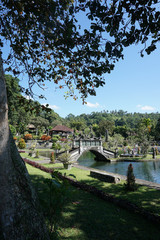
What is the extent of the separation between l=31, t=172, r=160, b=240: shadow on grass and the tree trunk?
850 mm

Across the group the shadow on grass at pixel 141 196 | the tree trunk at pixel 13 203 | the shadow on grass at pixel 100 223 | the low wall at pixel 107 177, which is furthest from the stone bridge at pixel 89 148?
the tree trunk at pixel 13 203

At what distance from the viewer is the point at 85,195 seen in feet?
23.7

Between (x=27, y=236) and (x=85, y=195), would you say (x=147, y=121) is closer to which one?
(x=85, y=195)

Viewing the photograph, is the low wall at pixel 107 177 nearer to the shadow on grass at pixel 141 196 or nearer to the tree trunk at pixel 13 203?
the shadow on grass at pixel 141 196

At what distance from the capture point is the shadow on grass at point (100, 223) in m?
3.87

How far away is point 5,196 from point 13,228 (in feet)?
1.57

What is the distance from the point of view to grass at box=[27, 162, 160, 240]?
3.88 meters

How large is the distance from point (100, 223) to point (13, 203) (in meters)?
3.16

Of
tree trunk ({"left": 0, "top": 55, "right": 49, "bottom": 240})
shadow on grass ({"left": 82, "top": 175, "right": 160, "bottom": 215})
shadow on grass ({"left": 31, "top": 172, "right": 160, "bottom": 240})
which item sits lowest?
shadow on grass ({"left": 82, "top": 175, "right": 160, "bottom": 215})

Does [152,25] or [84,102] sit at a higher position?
[152,25]

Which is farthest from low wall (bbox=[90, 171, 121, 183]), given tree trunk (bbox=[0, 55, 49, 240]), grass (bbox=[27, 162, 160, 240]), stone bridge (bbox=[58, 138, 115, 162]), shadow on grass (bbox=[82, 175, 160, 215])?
stone bridge (bbox=[58, 138, 115, 162])

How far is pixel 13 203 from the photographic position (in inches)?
95.7

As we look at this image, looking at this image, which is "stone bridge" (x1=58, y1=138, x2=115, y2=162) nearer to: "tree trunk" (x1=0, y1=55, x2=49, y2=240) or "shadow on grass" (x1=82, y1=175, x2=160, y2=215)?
"shadow on grass" (x1=82, y1=175, x2=160, y2=215)

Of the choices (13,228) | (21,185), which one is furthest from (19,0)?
(13,228)
